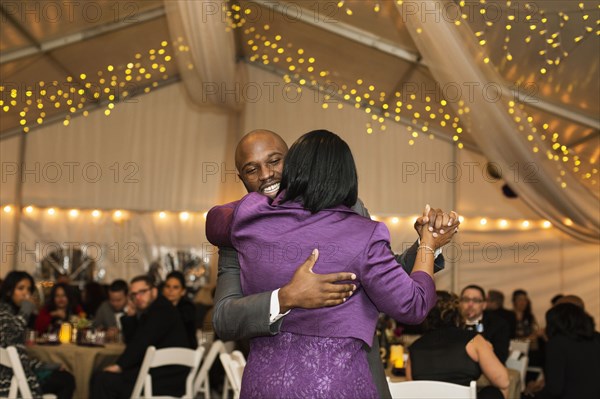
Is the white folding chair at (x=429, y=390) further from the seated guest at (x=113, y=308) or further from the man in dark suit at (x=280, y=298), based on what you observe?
the seated guest at (x=113, y=308)

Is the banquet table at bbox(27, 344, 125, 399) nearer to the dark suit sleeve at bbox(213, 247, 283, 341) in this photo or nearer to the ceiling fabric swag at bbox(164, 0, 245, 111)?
the ceiling fabric swag at bbox(164, 0, 245, 111)

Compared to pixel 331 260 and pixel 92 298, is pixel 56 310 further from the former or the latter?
pixel 331 260

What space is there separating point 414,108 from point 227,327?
736 centimetres

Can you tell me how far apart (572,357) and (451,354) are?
1.02 m

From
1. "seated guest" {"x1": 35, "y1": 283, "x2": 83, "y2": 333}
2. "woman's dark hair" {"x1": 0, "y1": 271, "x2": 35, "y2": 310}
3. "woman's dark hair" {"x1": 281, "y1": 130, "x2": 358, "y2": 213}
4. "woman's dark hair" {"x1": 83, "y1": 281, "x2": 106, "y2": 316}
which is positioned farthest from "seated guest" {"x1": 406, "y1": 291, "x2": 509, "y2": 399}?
"woman's dark hair" {"x1": 83, "y1": 281, "x2": 106, "y2": 316}

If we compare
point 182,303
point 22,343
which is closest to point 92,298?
point 182,303

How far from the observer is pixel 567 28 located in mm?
4582

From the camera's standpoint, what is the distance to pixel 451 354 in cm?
417

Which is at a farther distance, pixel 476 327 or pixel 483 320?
pixel 483 320

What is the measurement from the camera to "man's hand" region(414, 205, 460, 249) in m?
1.74

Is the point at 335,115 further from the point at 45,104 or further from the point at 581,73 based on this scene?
the point at 581,73

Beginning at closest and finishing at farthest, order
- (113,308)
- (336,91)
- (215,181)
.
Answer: (113,308), (336,91), (215,181)

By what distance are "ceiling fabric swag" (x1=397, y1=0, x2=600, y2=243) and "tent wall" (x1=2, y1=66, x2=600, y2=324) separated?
14.2ft

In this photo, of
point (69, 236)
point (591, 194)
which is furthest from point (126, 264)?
point (591, 194)
